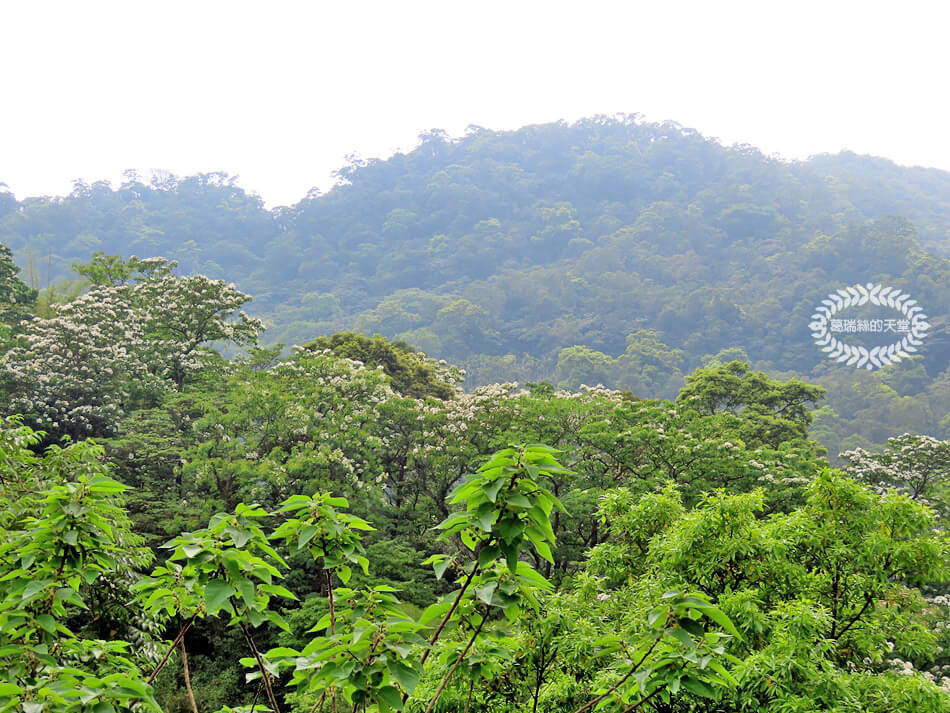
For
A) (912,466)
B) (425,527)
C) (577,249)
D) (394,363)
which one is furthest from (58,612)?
(577,249)

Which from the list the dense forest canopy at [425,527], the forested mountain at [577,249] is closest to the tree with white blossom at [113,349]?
the dense forest canopy at [425,527]

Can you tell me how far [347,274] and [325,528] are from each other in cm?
8941

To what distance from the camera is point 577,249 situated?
9212 centimetres

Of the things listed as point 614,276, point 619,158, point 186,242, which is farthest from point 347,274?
point 619,158

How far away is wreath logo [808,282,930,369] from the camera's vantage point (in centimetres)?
5900

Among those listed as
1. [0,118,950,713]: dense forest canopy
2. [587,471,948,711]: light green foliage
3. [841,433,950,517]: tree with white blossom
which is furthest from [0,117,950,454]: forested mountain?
[587,471,948,711]: light green foliage

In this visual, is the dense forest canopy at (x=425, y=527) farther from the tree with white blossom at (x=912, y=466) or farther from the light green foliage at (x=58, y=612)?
the tree with white blossom at (x=912, y=466)

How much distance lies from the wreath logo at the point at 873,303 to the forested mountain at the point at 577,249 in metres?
1.43

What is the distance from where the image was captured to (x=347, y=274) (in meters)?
88.8

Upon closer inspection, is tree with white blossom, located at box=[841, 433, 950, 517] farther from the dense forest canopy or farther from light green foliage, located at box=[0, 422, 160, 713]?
light green foliage, located at box=[0, 422, 160, 713]

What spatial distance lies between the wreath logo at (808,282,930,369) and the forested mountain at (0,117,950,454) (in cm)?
143

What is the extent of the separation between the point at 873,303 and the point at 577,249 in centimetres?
3936

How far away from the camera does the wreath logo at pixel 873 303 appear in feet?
194

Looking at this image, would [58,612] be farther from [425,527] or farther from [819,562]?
[425,527]
